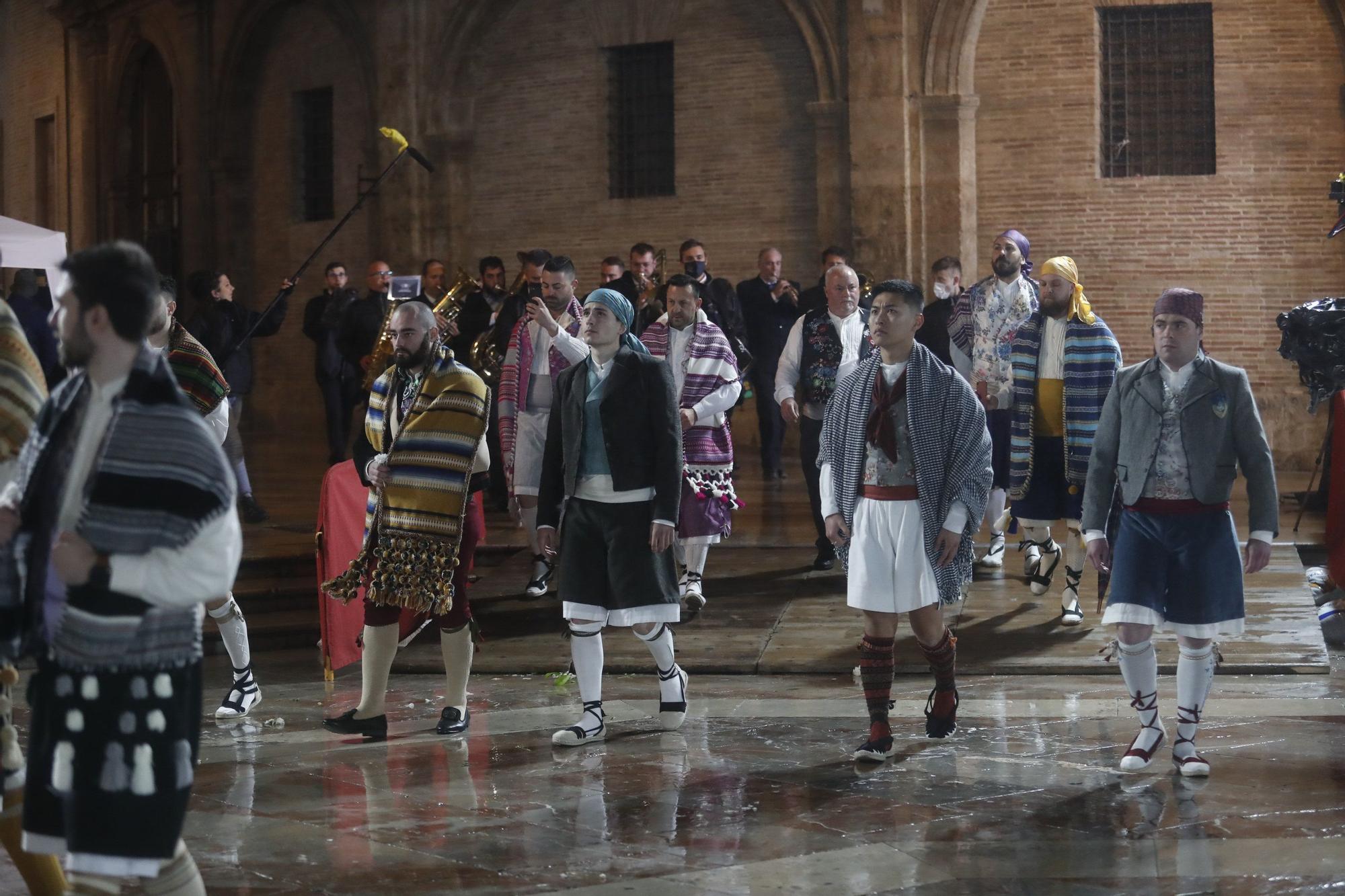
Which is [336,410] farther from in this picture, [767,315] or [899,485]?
[899,485]

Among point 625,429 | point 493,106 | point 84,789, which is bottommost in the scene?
point 84,789

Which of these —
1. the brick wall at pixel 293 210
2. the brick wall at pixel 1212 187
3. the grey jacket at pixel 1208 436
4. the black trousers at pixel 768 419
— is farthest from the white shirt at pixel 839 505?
the brick wall at pixel 293 210

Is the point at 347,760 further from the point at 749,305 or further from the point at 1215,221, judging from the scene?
the point at 1215,221

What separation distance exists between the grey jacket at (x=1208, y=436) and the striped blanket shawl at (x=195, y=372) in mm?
3703

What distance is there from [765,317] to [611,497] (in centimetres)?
753

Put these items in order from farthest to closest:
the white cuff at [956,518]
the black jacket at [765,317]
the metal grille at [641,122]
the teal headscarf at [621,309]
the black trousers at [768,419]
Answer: the metal grille at [641,122]
the black trousers at [768,419]
the black jacket at [765,317]
the teal headscarf at [621,309]
the white cuff at [956,518]

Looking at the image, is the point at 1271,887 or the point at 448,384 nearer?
the point at 1271,887

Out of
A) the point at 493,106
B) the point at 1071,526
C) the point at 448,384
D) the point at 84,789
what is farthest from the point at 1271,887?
the point at 493,106

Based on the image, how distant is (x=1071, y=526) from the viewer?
9.10 metres

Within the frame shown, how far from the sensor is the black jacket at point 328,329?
15.2m

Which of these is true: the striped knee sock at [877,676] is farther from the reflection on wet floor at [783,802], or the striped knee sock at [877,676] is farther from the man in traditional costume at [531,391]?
the man in traditional costume at [531,391]

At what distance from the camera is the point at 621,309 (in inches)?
275

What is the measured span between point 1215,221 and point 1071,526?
26.4ft

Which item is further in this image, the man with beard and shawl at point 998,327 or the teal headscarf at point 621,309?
the man with beard and shawl at point 998,327
